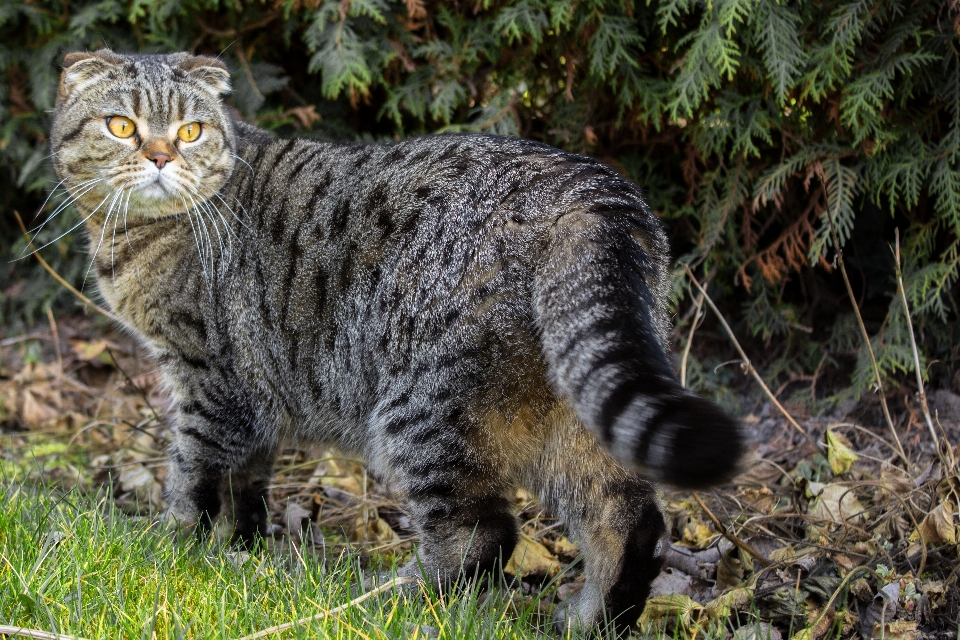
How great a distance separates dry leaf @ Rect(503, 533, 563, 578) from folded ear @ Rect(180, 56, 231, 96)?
6.62 ft

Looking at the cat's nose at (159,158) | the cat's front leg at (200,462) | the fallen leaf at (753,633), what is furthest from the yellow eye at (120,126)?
the fallen leaf at (753,633)

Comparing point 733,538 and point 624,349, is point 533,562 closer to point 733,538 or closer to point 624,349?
point 733,538

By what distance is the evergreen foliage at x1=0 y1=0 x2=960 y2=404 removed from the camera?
3334 millimetres

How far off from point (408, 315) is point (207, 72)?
147 centimetres

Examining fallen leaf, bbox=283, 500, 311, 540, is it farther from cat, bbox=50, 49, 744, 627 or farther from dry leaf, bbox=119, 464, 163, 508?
dry leaf, bbox=119, 464, 163, 508

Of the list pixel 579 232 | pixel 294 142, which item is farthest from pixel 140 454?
pixel 579 232

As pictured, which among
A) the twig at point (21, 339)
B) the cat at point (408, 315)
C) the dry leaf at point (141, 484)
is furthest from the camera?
the twig at point (21, 339)

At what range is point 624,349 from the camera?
7.06 feet

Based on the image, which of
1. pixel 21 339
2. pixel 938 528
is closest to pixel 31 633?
pixel 938 528

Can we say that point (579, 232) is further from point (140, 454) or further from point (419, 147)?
point (140, 454)

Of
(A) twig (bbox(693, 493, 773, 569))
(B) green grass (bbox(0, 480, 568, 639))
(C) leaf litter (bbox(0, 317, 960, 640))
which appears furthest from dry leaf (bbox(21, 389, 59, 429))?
(A) twig (bbox(693, 493, 773, 569))

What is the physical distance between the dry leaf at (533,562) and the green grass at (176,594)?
0.20 m

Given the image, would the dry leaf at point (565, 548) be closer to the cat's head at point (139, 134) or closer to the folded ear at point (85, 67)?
the cat's head at point (139, 134)

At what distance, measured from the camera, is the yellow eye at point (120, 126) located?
3.09 metres
